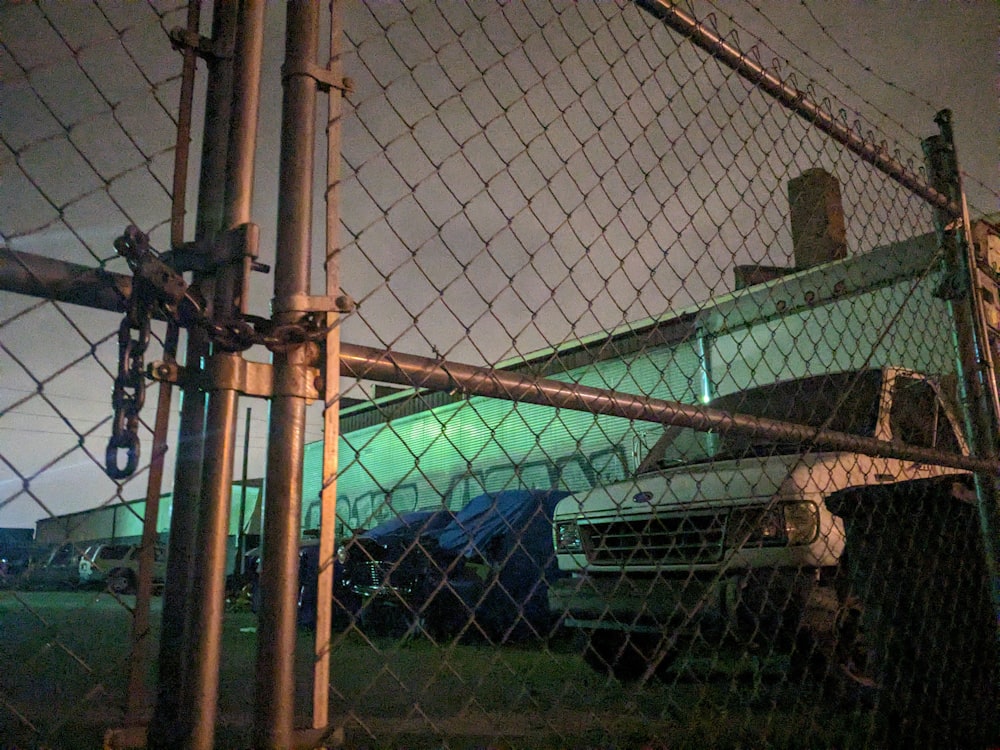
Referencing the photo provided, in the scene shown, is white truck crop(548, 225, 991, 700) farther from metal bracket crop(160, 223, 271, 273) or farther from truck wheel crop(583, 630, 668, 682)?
metal bracket crop(160, 223, 271, 273)

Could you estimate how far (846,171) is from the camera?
328cm

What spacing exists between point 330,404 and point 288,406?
8 centimetres

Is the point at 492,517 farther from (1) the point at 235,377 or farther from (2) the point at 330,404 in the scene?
(1) the point at 235,377

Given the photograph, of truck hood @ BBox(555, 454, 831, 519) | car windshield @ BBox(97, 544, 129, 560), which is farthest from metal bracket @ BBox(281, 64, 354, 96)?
truck hood @ BBox(555, 454, 831, 519)

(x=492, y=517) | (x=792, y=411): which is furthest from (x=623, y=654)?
(x=492, y=517)

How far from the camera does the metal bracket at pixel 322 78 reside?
4.77 feet

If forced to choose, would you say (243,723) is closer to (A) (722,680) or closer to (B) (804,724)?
(B) (804,724)

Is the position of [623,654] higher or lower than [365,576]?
lower

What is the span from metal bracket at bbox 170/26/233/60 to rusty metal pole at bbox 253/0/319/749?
0.41ft

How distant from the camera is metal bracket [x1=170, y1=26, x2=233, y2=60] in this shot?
1353 millimetres

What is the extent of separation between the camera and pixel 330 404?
1.39m

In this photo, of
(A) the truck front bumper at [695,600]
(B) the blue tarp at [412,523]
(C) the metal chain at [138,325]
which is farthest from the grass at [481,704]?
(B) the blue tarp at [412,523]

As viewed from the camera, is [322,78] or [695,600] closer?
[322,78]

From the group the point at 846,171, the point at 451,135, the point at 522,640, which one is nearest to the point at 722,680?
the point at 522,640
